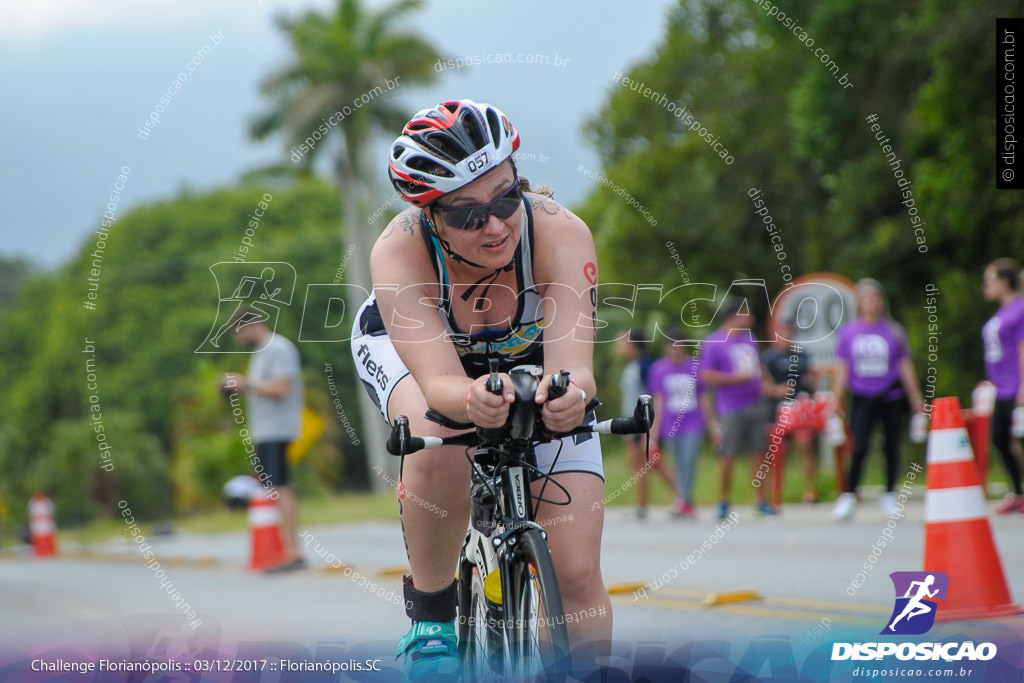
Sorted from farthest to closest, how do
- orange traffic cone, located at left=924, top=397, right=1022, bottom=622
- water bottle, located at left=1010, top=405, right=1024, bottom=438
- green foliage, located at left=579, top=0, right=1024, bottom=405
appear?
1. green foliage, located at left=579, top=0, right=1024, bottom=405
2. water bottle, located at left=1010, top=405, right=1024, bottom=438
3. orange traffic cone, located at left=924, top=397, right=1022, bottom=622

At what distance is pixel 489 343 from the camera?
3818 mm

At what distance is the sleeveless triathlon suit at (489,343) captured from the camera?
3604 millimetres

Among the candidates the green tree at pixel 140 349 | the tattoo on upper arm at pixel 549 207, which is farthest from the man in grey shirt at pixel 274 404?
the green tree at pixel 140 349

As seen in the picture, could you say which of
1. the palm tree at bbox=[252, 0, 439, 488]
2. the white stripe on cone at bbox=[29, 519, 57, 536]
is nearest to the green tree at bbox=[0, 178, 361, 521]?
the palm tree at bbox=[252, 0, 439, 488]

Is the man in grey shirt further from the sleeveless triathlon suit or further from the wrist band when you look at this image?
the wrist band

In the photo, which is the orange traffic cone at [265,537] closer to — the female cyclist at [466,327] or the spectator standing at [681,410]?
the spectator standing at [681,410]

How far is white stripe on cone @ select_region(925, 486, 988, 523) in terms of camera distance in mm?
5375

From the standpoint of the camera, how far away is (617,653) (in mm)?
5008

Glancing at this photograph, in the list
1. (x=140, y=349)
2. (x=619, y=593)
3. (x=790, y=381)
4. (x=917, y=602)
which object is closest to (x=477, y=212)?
(x=917, y=602)

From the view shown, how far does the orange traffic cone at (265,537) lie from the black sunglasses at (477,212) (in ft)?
22.2

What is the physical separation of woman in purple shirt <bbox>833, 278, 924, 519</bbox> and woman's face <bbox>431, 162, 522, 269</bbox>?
713cm

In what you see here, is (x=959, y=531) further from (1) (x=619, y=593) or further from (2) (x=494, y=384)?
(2) (x=494, y=384)

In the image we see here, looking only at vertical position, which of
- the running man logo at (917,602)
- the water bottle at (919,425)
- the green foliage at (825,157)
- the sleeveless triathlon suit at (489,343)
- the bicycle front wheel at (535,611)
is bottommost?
the running man logo at (917,602)

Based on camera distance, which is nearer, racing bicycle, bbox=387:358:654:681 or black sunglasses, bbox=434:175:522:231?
racing bicycle, bbox=387:358:654:681
